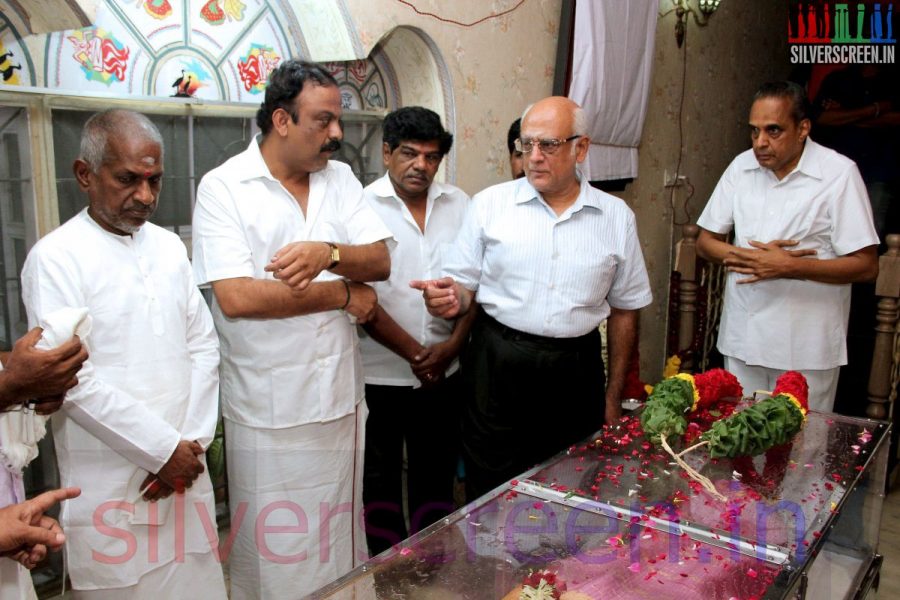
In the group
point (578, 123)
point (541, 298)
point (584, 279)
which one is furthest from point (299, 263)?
point (578, 123)

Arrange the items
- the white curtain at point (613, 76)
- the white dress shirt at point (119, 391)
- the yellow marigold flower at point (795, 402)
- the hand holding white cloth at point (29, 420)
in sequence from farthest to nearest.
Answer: the white curtain at point (613, 76), the yellow marigold flower at point (795, 402), the white dress shirt at point (119, 391), the hand holding white cloth at point (29, 420)

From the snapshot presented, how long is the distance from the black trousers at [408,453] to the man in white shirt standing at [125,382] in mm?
770

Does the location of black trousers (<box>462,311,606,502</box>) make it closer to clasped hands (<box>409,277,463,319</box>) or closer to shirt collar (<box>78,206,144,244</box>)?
clasped hands (<box>409,277,463,319</box>)

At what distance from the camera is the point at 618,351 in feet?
8.63

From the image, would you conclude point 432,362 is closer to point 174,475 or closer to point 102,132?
point 174,475

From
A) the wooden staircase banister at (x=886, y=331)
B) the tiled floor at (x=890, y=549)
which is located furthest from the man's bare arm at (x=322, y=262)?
the wooden staircase banister at (x=886, y=331)

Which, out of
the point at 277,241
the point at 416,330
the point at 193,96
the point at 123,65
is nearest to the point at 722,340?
the point at 416,330

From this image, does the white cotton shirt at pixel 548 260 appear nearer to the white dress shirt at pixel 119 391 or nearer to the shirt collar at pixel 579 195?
the shirt collar at pixel 579 195

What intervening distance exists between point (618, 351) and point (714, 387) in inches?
16.4

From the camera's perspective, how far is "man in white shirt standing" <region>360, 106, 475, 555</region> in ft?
8.50

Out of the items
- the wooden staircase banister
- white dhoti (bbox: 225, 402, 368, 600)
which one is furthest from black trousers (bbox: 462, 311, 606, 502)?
the wooden staircase banister

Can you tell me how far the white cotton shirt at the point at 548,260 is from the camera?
2.45 meters

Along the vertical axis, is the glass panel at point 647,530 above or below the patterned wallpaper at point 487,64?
below

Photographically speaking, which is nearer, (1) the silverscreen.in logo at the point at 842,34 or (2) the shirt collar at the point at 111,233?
(2) the shirt collar at the point at 111,233
